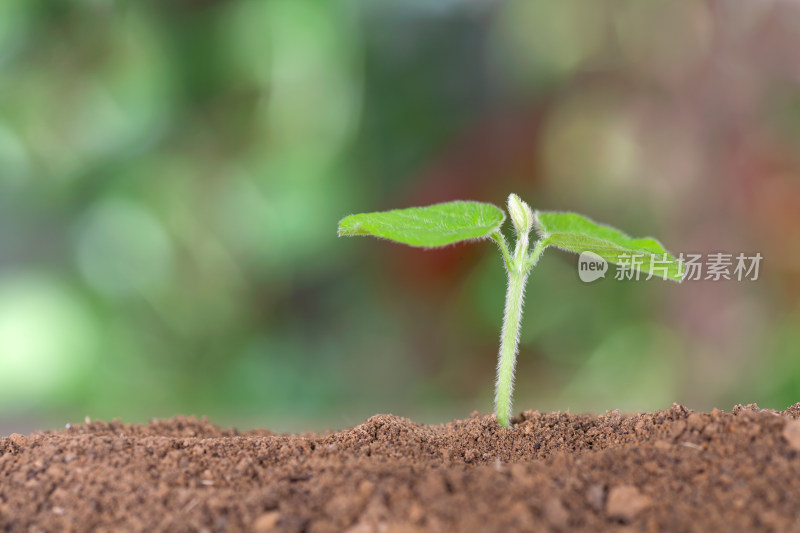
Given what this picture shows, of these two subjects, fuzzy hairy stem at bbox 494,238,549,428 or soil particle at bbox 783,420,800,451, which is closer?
soil particle at bbox 783,420,800,451

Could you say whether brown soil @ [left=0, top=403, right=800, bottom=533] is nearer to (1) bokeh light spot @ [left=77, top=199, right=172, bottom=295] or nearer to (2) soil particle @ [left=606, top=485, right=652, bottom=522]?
(2) soil particle @ [left=606, top=485, right=652, bottom=522]

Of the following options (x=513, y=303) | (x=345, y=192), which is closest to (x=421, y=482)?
(x=513, y=303)

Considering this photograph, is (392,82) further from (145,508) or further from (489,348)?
(145,508)

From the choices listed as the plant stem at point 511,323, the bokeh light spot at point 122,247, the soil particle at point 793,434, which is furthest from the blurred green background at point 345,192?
the soil particle at point 793,434

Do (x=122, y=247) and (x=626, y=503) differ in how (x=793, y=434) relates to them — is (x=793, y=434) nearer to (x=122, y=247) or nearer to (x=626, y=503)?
(x=626, y=503)

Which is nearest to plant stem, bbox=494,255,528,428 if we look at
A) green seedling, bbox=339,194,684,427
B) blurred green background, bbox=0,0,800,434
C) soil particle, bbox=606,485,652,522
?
green seedling, bbox=339,194,684,427

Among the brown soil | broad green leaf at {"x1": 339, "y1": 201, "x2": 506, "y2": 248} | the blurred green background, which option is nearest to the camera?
the brown soil

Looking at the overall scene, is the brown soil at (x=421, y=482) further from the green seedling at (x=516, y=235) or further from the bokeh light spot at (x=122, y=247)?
the bokeh light spot at (x=122, y=247)
